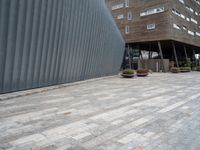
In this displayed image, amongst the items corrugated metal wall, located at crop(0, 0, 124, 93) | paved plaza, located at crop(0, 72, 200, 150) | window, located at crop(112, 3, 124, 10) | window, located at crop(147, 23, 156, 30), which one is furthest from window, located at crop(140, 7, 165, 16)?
paved plaza, located at crop(0, 72, 200, 150)

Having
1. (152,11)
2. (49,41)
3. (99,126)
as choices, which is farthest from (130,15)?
(99,126)

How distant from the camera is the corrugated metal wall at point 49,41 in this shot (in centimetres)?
817

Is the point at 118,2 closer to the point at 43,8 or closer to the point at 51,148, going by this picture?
the point at 43,8

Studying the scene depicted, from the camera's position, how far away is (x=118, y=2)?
3434 cm

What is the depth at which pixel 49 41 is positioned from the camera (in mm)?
10266

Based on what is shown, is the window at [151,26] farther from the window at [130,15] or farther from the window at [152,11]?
the window at [130,15]

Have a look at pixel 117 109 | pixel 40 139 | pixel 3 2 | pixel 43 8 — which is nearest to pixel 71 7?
pixel 43 8

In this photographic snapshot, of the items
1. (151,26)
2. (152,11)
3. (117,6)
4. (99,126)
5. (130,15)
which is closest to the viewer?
(99,126)

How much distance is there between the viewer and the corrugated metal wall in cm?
817

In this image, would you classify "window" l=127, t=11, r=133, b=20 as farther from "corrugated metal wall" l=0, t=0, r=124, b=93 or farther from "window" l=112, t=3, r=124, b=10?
"corrugated metal wall" l=0, t=0, r=124, b=93

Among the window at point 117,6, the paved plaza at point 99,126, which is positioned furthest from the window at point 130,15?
the paved plaza at point 99,126

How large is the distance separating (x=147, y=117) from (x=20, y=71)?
602cm

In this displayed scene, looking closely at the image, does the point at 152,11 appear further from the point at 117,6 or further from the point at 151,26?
the point at 117,6

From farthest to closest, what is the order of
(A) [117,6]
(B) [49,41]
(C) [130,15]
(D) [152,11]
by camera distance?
(A) [117,6] → (C) [130,15] → (D) [152,11] → (B) [49,41]
